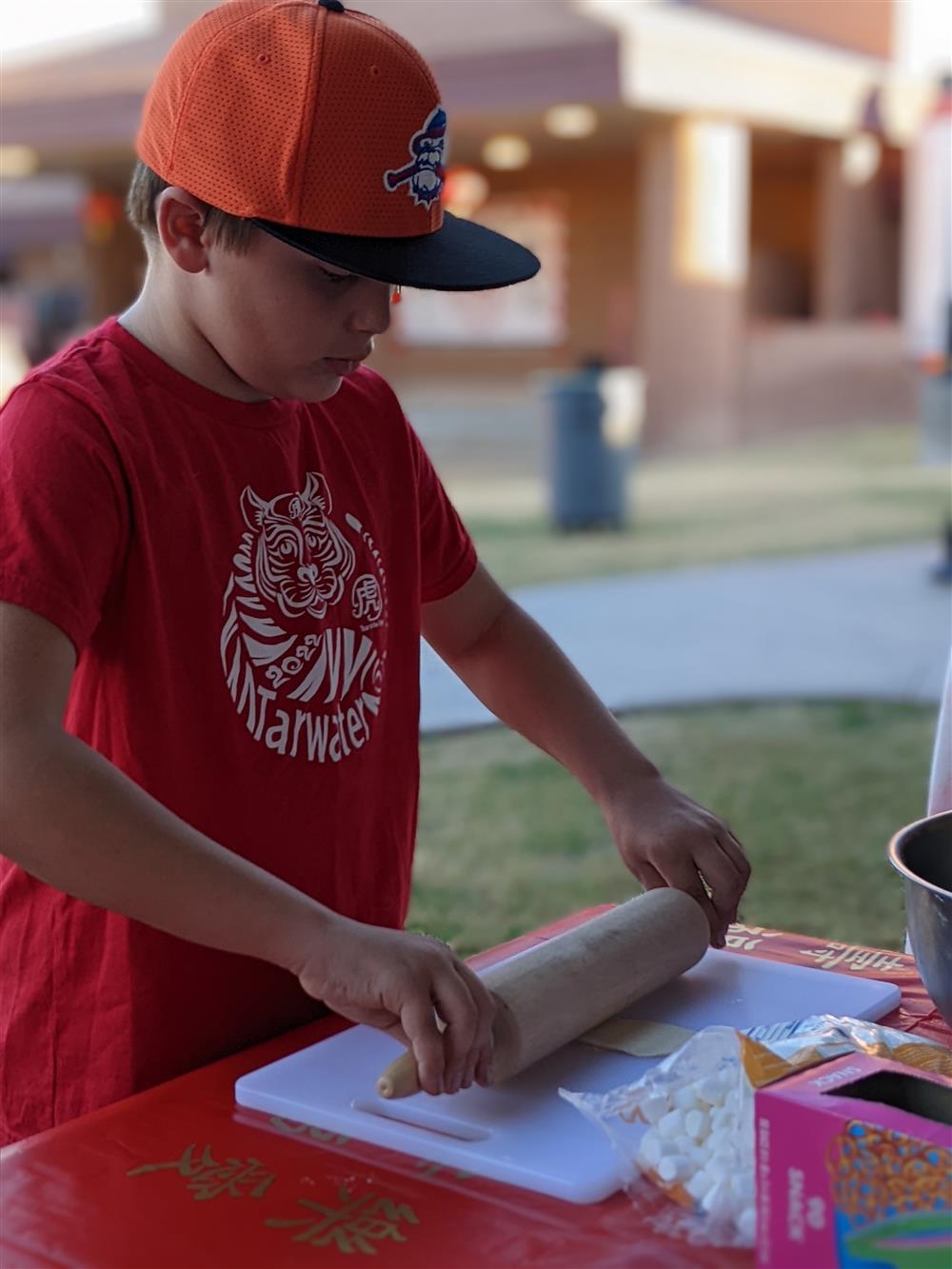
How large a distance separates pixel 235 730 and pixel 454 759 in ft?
13.5

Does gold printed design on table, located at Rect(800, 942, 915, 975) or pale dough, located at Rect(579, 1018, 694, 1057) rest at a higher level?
pale dough, located at Rect(579, 1018, 694, 1057)

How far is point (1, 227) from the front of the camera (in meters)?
26.0

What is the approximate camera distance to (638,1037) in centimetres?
138

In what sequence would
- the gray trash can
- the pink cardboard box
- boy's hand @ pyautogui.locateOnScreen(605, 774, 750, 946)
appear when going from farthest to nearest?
the gray trash can
boy's hand @ pyautogui.locateOnScreen(605, 774, 750, 946)
the pink cardboard box

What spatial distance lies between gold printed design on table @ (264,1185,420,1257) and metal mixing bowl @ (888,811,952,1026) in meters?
0.44

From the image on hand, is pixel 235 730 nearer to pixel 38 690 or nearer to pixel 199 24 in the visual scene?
pixel 38 690

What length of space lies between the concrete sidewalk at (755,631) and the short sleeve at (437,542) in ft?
9.80

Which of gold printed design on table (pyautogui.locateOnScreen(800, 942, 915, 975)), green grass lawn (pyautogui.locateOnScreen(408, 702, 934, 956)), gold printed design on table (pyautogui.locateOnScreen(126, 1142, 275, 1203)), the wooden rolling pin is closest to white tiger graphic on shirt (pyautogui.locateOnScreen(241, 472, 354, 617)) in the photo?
the wooden rolling pin

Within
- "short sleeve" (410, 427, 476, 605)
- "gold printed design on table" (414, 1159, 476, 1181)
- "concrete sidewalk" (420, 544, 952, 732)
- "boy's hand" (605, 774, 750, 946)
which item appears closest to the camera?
"gold printed design on table" (414, 1159, 476, 1181)

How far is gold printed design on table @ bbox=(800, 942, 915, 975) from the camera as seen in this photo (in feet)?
5.35

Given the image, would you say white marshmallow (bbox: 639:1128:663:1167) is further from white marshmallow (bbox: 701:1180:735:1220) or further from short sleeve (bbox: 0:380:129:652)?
short sleeve (bbox: 0:380:129:652)

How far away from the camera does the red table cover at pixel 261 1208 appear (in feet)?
3.48

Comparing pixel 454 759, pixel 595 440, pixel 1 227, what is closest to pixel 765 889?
pixel 454 759

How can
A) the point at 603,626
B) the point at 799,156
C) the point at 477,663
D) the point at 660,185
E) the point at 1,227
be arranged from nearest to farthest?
the point at 477,663
the point at 603,626
the point at 660,185
the point at 799,156
the point at 1,227
